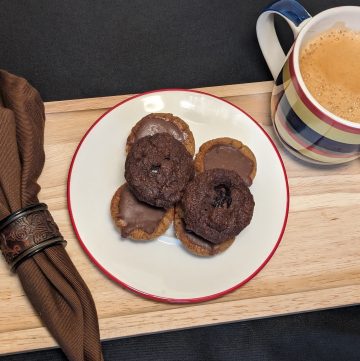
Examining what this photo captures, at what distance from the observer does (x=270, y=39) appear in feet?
3.95

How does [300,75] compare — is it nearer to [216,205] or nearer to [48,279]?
[216,205]

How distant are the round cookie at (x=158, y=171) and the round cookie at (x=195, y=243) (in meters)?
0.07

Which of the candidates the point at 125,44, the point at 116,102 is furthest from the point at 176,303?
the point at 125,44

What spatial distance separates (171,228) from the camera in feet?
3.62

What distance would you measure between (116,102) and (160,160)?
0.93 feet

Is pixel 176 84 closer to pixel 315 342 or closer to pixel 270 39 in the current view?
pixel 270 39

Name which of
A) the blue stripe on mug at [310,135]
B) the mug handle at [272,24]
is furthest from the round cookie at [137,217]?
the mug handle at [272,24]

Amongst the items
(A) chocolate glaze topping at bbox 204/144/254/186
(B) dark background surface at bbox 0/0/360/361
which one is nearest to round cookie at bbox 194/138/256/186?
(A) chocolate glaze topping at bbox 204/144/254/186

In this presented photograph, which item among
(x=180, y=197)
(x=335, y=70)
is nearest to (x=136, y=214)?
(x=180, y=197)

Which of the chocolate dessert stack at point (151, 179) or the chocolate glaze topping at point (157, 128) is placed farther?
the chocolate glaze topping at point (157, 128)

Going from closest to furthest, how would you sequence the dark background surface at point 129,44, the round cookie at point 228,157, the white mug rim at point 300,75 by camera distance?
the white mug rim at point 300,75
the round cookie at point 228,157
the dark background surface at point 129,44

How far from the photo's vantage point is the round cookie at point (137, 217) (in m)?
1.04

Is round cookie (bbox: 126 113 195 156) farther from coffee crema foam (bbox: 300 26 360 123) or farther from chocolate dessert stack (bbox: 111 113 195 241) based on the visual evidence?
coffee crema foam (bbox: 300 26 360 123)

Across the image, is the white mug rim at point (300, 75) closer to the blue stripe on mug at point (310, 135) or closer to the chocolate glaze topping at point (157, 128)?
the blue stripe on mug at point (310, 135)
